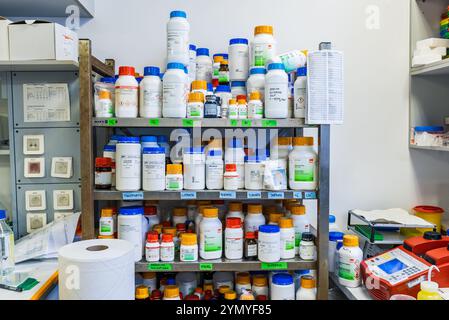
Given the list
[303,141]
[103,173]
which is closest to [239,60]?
[303,141]

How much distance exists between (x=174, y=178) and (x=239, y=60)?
2.01 feet

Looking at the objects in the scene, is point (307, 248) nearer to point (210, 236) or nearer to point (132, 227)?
point (210, 236)

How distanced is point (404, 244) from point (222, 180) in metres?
0.87

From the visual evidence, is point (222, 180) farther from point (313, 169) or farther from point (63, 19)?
point (63, 19)

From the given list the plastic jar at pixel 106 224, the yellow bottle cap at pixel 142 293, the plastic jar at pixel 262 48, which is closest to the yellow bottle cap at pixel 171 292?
the yellow bottle cap at pixel 142 293

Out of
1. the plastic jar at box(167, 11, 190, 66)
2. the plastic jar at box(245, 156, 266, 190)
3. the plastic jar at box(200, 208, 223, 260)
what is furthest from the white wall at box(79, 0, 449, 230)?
the plastic jar at box(200, 208, 223, 260)

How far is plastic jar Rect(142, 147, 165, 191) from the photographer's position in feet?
5.94

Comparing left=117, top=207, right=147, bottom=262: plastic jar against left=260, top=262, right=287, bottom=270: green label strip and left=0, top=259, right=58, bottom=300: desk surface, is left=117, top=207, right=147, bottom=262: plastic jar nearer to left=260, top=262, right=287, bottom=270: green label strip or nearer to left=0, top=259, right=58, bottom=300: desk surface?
left=0, top=259, right=58, bottom=300: desk surface

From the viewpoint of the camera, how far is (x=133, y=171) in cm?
182

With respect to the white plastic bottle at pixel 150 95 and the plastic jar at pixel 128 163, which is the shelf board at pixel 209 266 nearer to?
the plastic jar at pixel 128 163

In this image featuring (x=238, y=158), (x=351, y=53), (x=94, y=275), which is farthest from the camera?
(x=351, y=53)

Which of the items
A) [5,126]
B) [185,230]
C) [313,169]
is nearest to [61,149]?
[5,126]

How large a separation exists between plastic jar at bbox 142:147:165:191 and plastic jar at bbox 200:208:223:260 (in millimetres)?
242

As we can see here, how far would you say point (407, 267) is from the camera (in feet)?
5.72
